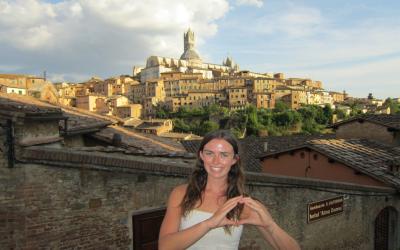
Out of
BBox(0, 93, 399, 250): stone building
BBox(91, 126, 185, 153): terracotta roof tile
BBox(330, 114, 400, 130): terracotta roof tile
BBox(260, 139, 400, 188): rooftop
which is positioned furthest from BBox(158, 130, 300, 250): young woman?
BBox(330, 114, 400, 130): terracotta roof tile

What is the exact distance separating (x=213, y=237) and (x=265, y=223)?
40 centimetres

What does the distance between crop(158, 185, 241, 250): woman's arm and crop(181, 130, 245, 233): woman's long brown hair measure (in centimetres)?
8

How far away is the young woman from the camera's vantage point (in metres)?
2.66

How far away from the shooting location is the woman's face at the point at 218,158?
290cm

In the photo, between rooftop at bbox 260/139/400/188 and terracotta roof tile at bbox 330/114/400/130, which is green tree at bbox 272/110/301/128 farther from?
rooftop at bbox 260/139/400/188

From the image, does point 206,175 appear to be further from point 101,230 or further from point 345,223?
point 345,223

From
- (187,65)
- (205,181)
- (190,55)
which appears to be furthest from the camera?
(190,55)

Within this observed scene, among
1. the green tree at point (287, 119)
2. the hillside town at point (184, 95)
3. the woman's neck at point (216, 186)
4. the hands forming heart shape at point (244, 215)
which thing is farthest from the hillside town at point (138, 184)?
the hillside town at point (184, 95)

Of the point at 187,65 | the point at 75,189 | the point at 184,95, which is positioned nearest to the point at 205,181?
the point at 75,189

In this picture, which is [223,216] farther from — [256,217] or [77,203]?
[77,203]

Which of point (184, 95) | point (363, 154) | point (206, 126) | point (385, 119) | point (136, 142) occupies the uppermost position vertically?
point (184, 95)

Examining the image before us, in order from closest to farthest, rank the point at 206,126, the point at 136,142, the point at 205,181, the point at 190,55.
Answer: the point at 205,181 < the point at 136,142 < the point at 206,126 < the point at 190,55

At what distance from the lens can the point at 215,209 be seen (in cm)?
287

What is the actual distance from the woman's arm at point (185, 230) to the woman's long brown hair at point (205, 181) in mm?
83
